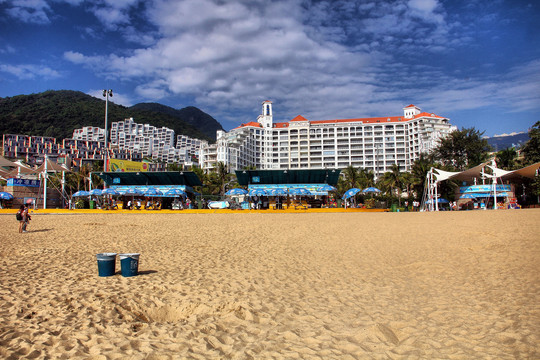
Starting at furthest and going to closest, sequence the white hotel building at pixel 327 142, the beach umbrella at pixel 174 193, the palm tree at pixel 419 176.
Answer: the white hotel building at pixel 327 142 < the palm tree at pixel 419 176 < the beach umbrella at pixel 174 193

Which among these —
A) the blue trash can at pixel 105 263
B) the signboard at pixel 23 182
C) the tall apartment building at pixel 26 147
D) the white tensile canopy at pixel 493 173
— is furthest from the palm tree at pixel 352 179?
the tall apartment building at pixel 26 147

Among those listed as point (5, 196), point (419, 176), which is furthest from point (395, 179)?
point (5, 196)

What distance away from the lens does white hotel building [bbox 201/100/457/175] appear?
342 feet

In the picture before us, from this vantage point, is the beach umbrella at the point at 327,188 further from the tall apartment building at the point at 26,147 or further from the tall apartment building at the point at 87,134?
the tall apartment building at the point at 87,134

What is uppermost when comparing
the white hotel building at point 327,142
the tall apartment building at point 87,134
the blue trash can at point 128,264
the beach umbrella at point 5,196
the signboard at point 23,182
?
the tall apartment building at point 87,134

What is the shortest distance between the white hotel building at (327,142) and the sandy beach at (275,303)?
92759 millimetres

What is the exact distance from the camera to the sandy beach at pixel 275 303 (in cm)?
394

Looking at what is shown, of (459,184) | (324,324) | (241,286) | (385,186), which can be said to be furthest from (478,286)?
(385,186)

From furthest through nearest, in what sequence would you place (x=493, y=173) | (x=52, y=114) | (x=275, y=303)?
(x=52, y=114), (x=493, y=173), (x=275, y=303)

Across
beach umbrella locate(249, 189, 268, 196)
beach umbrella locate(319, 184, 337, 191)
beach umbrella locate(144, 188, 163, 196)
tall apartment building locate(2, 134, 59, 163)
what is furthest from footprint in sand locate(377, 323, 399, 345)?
tall apartment building locate(2, 134, 59, 163)

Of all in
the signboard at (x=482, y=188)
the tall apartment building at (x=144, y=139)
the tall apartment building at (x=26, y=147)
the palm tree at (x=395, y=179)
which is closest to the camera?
the signboard at (x=482, y=188)

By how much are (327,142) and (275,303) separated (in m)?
113

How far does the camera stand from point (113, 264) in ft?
23.4

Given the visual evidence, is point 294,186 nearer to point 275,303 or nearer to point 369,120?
point 275,303
